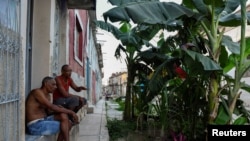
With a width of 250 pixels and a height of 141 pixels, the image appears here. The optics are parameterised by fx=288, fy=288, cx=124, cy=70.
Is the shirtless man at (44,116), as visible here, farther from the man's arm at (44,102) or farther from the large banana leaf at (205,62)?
the large banana leaf at (205,62)

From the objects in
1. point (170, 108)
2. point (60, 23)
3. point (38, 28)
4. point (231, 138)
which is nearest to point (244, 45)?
point (231, 138)

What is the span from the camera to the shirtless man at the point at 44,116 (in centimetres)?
395

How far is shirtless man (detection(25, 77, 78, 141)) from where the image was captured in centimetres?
395

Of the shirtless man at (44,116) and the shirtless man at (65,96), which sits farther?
the shirtless man at (65,96)

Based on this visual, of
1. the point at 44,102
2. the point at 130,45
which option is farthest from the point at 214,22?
the point at 130,45

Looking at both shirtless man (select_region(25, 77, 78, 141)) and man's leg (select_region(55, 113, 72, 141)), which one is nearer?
shirtless man (select_region(25, 77, 78, 141))

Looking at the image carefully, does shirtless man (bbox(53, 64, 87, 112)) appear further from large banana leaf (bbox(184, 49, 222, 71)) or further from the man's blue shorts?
large banana leaf (bbox(184, 49, 222, 71))

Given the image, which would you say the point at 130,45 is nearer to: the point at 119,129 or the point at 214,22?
the point at 119,129

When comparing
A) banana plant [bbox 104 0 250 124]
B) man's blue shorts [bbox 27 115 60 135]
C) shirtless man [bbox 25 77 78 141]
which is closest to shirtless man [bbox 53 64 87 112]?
shirtless man [bbox 25 77 78 141]

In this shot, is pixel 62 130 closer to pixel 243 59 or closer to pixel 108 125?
pixel 243 59

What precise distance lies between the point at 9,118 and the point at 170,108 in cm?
363

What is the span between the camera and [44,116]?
4094 millimetres

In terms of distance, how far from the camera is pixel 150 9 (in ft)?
13.9

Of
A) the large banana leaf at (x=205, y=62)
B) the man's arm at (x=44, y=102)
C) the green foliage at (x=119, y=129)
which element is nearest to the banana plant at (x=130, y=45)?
the green foliage at (x=119, y=129)
